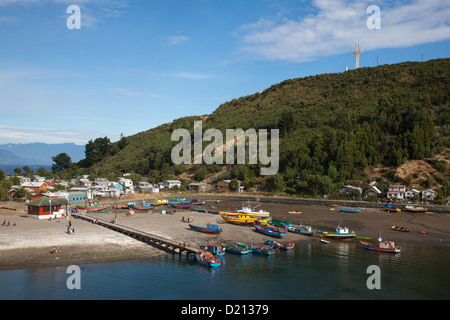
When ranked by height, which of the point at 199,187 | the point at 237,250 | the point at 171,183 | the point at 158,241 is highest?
the point at 171,183

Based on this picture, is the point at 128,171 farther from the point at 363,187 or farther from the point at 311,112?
the point at 363,187

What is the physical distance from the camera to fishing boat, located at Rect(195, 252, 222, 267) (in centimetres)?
3812

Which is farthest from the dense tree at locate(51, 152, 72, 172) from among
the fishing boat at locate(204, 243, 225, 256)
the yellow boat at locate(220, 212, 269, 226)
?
the fishing boat at locate(204, 243, 225, 256)

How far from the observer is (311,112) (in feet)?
518

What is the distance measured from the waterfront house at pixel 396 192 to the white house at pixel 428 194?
14.8 ft

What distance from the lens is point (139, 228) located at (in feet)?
175

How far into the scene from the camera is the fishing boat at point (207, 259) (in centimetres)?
3812

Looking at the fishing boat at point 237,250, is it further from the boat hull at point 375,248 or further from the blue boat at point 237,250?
the boat hull at point 375,248

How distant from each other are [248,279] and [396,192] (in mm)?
67642

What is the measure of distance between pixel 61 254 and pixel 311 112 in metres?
137

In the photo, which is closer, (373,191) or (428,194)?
(428,194)

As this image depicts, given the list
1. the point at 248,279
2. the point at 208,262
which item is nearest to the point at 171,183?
the point at 208,262
